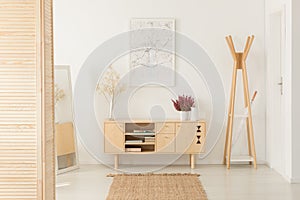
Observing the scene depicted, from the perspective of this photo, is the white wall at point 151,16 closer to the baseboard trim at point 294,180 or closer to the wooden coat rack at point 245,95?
the wooden coat rack at point 245,95

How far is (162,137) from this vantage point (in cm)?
779

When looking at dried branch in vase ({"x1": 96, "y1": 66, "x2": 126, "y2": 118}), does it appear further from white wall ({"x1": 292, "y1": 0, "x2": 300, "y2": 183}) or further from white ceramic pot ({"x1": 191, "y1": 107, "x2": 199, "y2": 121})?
white wall ({"x1": 292, "y1": 0, "x2": 300, "y2": 183})

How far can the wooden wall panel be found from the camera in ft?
13.8

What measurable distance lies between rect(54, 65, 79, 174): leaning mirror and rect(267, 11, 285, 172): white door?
2.48 metres

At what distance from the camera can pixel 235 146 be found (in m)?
8.27

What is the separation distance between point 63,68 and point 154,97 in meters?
1.28

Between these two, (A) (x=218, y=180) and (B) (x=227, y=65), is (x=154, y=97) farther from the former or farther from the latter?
(A) (x=218, y=180)

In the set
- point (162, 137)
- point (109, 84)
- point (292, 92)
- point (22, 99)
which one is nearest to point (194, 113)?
point (162, 137)

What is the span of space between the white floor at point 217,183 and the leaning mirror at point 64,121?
18cm

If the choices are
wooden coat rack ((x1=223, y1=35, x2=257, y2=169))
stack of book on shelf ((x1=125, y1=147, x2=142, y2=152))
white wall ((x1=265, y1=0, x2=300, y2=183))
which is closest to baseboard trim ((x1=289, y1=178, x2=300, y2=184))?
white wall ((x1=265, y1=0, x2=300, y2=183))

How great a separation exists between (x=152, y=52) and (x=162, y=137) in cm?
116

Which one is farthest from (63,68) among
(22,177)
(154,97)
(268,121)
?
(22,177)

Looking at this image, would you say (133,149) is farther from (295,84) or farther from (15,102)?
(15,102)

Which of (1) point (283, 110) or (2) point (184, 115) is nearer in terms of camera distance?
(1) point (283, 110)
